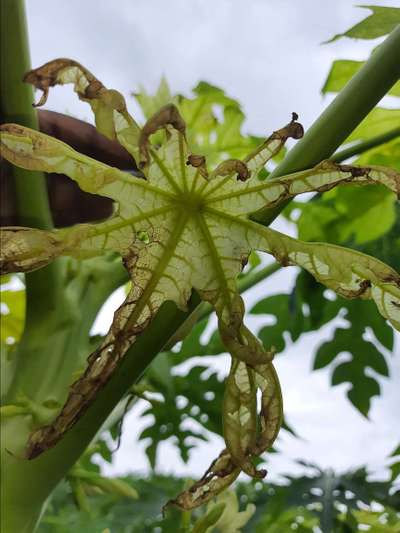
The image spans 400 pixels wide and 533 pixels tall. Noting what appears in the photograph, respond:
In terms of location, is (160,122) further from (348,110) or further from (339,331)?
(339,331)

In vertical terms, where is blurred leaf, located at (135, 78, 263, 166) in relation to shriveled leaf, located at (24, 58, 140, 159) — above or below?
above

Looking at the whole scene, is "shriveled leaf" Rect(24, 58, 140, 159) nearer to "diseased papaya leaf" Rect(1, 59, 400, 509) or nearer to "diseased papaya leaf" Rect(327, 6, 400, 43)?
"diseased papaya leaf" Rect(1, 59, 400, 509)

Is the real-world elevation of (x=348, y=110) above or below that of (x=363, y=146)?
below

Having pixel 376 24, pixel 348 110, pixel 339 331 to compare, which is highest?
pixel 339 331

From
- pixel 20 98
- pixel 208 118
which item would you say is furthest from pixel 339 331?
pixel 20 98

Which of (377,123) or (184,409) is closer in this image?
(377,123)

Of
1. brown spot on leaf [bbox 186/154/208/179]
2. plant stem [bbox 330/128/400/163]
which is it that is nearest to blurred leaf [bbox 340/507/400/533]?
plant stem [bbox 330/128/400/163]

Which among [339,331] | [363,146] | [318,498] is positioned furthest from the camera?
[339,331]
